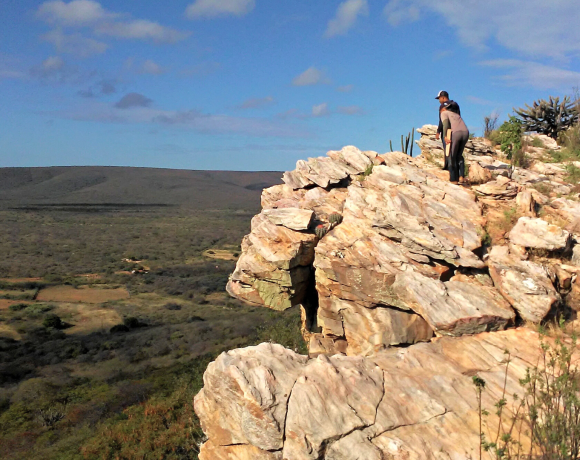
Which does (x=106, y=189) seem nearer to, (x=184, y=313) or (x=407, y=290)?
(x=184, y=313)

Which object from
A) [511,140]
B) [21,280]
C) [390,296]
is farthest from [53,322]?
[511,140]

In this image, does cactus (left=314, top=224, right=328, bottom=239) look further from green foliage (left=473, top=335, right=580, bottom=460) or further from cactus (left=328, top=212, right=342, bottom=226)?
green foliage (left=473, top=335, right=580, bottom=460)

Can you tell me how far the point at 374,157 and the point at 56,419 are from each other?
1805 cm

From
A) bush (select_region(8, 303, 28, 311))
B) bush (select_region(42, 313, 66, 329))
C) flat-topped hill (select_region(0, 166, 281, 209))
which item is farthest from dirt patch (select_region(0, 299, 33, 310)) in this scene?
flat-topped hill (select_region(0, 166, 281, 209))

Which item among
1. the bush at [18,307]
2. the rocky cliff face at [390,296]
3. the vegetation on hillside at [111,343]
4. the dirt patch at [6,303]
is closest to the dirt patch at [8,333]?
the vegetation on hillside at [111,343]

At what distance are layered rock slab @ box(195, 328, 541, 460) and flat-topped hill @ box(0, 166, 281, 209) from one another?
14213cm

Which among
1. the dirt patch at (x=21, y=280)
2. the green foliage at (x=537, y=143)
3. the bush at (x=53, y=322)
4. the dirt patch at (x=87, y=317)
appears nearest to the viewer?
the green foliage at (x=537, y=143)

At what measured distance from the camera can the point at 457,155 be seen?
14641mm

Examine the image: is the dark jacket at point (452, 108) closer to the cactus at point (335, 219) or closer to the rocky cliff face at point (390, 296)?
the rocky cliff face at point (390, 296)

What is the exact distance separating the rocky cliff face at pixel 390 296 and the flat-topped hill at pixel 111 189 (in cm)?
13591

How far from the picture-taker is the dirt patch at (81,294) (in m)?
42.1

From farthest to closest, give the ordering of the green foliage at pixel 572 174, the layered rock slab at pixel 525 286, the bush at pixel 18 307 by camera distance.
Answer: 1. the bush at pixel 18 307
2. the green foliage at pixel 572 174
3. the layered rock slab at pixel 525 286

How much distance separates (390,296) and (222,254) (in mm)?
58624

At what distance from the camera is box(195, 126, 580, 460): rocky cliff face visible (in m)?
8.51
